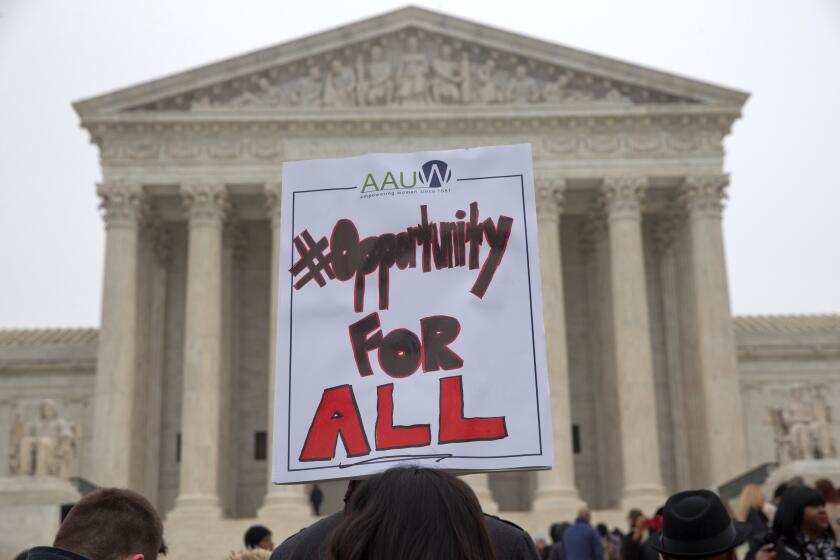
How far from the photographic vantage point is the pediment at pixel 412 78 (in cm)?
4353

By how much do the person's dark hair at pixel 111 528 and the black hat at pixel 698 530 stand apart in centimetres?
257

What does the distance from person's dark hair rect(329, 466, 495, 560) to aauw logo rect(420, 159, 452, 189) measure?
105 inches

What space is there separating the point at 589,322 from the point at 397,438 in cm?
4423

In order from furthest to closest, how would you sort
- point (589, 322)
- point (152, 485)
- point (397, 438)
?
point (589, 322), point (152, 485), point (397, 438)

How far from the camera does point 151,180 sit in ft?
141

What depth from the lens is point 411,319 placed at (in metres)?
5.52

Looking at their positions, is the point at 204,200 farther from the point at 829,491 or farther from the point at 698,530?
the point at 698,530

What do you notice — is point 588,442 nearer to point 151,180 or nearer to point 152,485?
point 152,485

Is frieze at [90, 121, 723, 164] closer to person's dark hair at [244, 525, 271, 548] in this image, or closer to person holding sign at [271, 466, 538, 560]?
person's dark hair at [244, 525, 271, 548]

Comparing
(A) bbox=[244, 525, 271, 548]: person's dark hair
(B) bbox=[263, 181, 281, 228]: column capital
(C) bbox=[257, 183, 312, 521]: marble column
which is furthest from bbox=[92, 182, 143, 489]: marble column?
(A) bbox=[244, 525, 271, 548]: person's dark hair

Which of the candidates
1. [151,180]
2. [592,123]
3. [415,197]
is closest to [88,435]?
[151,180]

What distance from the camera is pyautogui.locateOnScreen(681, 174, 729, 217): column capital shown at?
42656 millimetres

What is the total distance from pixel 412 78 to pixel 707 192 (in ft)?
40.4

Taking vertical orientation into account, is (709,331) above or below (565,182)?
below
